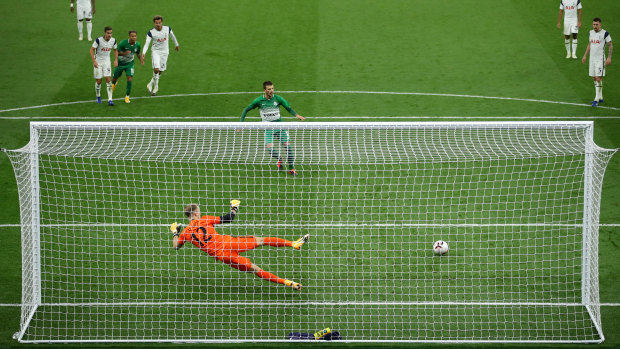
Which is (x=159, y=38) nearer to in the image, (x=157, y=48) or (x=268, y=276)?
(x=157, y=48)

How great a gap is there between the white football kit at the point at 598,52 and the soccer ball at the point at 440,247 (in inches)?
332

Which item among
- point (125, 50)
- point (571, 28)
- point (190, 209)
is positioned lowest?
point (190, 209)

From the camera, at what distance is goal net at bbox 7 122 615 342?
12016 millimetres

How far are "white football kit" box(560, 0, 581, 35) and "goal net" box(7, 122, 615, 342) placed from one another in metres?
6.74

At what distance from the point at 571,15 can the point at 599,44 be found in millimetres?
3062

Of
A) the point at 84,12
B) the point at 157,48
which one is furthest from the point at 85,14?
the point at 157,48

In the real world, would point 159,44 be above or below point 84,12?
Result: below

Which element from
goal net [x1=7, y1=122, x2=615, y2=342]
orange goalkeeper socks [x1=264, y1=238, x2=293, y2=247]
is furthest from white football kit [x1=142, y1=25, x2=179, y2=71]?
orange goalkeeper socks [x1=264, y1=238, x2=293, y2=247]

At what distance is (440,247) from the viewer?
13227 mm

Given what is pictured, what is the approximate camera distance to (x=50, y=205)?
1462 cm

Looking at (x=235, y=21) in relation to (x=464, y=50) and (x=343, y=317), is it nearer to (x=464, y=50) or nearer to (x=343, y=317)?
(x=464, y=50)

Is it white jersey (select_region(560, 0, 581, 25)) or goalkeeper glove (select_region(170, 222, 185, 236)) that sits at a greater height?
white jersey (select_region(560, 0, 581, 25))

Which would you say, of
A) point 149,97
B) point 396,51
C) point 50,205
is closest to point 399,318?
point 50,205

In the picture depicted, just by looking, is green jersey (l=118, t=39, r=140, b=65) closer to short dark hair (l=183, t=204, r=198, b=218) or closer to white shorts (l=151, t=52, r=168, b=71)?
white shorts (l=151, t=52, r=168, b=71)
